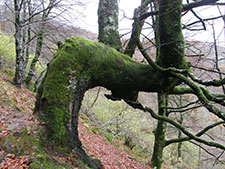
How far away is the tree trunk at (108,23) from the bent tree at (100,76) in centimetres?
75

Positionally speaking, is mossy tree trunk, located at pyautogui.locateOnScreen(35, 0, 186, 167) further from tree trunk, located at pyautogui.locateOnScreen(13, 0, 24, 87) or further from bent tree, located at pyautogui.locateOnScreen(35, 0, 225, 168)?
tree trunk, located at pyautogui.locateOnScreen(13, 0, 24, 87)

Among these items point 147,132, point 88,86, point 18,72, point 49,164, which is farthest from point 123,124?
point 49,164

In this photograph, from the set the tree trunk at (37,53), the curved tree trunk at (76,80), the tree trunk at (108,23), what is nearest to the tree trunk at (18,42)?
the tree trunk at (37,53)

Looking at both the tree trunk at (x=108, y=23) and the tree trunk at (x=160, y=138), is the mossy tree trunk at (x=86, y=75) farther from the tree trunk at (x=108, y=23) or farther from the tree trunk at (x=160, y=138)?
the tree trunk at (x=160, y=138)

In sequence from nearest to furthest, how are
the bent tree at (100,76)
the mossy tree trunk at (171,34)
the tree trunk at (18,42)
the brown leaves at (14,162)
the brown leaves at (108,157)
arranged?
the brown leaves at (14,162) < the bent tree at (100,76) < the mossy tree trunk at (171,34) < the brown leaves at (108,157) < the tree trunk at (18,42)

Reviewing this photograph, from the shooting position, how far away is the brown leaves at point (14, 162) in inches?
79.4

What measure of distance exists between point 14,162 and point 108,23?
3275 millimetres

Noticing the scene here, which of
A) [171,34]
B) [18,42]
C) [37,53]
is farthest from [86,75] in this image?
[37,53]

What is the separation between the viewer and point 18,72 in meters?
7.75

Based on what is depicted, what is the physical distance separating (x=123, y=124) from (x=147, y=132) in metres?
1.51

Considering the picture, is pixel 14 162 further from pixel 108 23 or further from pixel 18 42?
pixel 18 42

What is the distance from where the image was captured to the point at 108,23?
163 inches

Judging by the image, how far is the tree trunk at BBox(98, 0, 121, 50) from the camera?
4090 mm

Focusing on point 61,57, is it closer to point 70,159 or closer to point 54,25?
point 70,159
